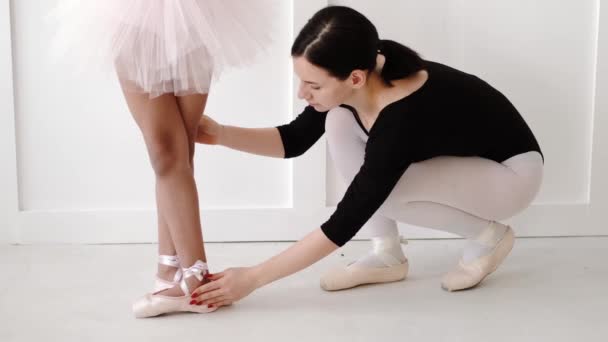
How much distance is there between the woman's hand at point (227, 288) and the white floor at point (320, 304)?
44mm

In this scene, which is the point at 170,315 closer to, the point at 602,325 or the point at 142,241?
the point at 142,241

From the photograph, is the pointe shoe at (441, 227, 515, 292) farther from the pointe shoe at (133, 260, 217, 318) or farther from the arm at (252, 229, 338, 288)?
the pointe shoe at (133, 260, 217, 318)

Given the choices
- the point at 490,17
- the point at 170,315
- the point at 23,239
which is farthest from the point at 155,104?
the point at 490,17

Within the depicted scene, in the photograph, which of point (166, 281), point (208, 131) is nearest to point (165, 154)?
point (208, 131)

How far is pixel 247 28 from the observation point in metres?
1.64

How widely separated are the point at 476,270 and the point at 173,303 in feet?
2.48

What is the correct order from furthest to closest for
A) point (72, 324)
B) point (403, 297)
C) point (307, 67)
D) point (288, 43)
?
point (288, 43) < point (403, 297) < point (72, 324) < point (307, 67)

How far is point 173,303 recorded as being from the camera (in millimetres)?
1722

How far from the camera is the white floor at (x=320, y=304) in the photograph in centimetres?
164

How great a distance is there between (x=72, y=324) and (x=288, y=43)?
1.08 meters

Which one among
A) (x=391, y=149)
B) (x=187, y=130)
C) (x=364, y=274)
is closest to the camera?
(x=391, y=149)

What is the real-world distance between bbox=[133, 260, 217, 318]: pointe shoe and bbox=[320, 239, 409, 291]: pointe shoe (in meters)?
0.34

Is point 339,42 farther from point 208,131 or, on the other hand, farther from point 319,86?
point 208,131

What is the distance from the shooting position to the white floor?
5.40ft
